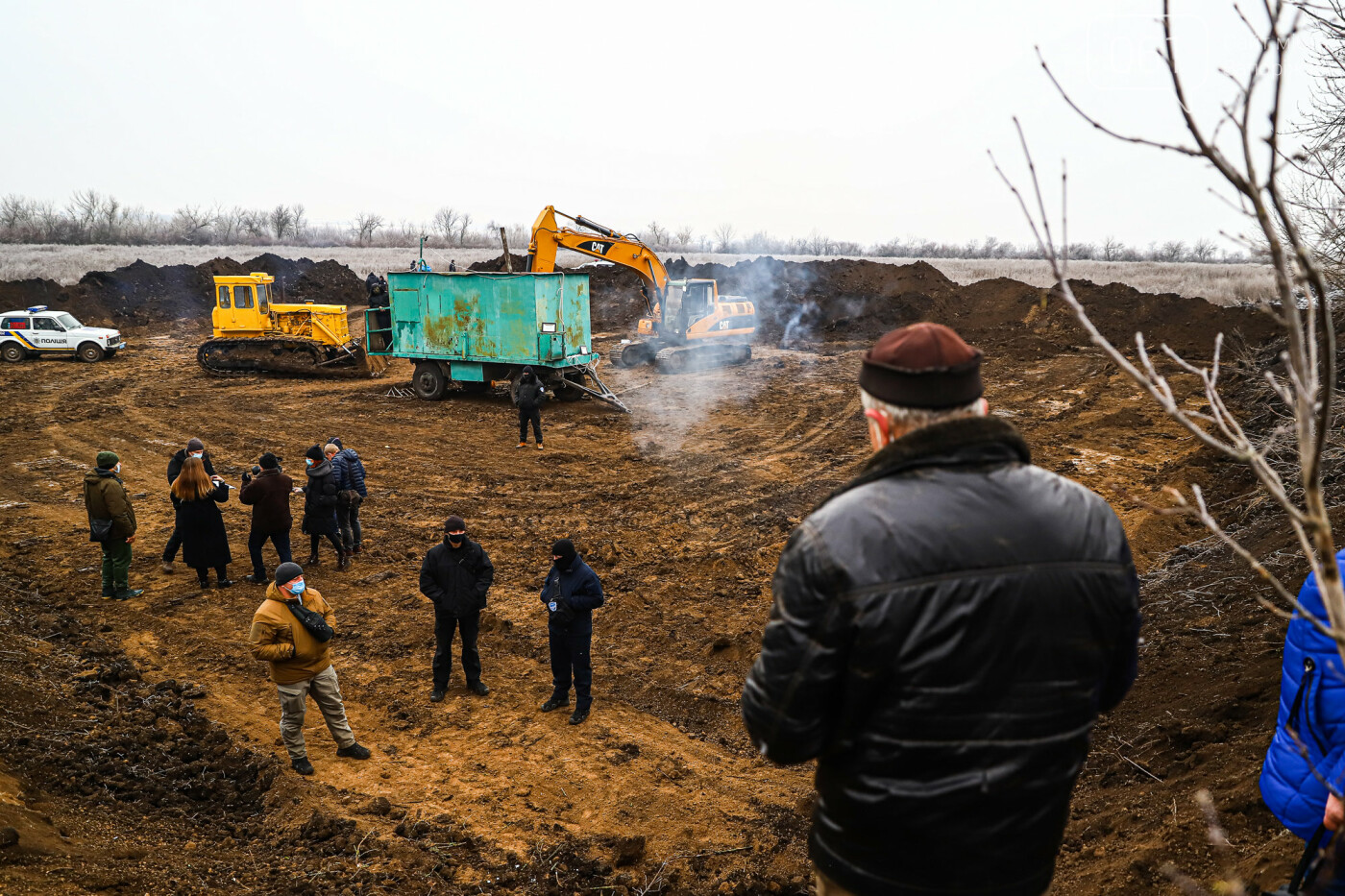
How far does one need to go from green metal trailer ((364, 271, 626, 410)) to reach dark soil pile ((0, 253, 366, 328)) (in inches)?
712

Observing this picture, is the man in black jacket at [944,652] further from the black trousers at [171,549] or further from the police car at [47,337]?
the police car at [47,337]

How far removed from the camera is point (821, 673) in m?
1.71

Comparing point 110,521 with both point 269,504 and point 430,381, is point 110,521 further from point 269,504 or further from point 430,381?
point 430,381

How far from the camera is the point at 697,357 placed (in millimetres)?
23047

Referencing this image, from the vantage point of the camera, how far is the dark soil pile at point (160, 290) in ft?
98.5

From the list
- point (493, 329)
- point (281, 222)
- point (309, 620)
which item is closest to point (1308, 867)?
point (309, 620)

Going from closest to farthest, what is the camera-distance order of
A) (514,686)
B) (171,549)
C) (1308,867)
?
(1308,867), (514,686), (171,549)

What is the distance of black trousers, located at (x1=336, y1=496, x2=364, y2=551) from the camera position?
32.1ft

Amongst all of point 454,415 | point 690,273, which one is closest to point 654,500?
point 454,415

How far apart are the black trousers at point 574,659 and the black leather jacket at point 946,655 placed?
197 inches

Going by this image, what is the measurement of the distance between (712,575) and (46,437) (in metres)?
13.3

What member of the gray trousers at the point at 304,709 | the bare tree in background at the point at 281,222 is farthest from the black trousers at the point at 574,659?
the bare tree in background at the point at 281,222

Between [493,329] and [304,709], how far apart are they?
41.1ft

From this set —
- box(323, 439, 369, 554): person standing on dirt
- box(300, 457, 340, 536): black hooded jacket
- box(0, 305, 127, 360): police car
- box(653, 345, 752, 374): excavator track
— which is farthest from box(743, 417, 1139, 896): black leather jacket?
box(0, 305, 127, 360): police car
